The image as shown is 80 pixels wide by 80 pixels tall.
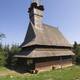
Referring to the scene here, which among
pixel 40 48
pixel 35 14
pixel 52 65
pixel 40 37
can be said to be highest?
pixel 35 14

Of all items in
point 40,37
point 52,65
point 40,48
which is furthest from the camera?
point 40,37

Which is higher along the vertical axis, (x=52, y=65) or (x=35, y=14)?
(x=35, y=14)

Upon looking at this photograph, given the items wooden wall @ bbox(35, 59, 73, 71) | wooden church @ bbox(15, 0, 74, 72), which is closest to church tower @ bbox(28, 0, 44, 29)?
wooden church @ bbox(15, 0, 74, 72)

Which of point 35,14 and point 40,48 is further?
point 35,14

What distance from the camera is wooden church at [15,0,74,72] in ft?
78.6

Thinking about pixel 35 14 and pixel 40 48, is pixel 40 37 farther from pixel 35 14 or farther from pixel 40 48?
pixel 35 14

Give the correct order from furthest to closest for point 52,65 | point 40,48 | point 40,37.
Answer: point 40,37, point 52,65, point 40,48

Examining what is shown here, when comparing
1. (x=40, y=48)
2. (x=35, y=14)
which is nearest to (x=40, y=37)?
(x=40, y=48)

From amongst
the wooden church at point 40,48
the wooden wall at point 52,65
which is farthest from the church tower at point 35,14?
the wooden wall at point 52,65

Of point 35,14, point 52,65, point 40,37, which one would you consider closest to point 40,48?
point 40,37

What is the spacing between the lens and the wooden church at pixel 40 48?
944 inches

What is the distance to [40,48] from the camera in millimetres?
26062

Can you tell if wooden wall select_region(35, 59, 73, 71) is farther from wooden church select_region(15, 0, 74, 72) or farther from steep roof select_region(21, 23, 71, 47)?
steep roof select_region(21, 23, 71, 47)

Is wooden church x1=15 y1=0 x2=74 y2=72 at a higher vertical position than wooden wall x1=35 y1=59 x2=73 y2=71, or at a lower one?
higher
